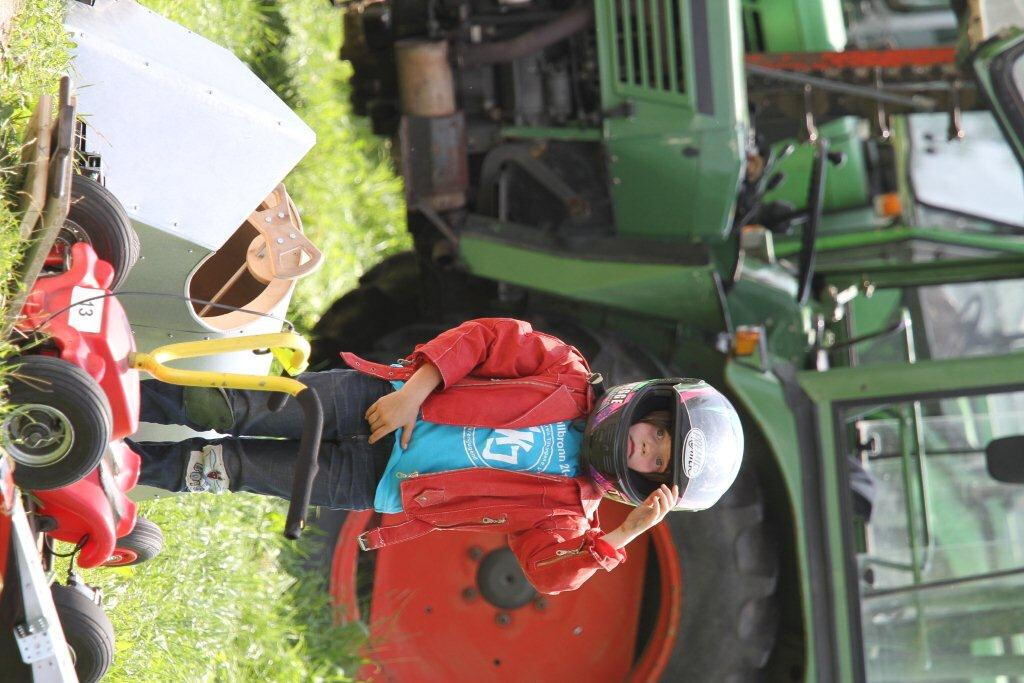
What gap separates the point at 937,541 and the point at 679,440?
1587 mm

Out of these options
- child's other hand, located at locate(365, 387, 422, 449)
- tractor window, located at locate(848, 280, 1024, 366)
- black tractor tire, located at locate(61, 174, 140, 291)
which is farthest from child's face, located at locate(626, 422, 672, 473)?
tractor window, located at locate(848, 280, 1024, 366)

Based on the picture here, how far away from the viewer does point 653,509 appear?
2.95 m

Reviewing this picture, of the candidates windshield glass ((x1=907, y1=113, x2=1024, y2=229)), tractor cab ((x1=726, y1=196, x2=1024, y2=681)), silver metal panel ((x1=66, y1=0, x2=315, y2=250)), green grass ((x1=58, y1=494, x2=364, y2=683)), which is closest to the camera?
silver metal panel ((x1=66, y1=0, x2=315, y2=250))

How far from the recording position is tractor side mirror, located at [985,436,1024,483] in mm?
3854

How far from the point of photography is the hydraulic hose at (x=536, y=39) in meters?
4.43

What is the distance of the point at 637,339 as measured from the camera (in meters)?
4.48

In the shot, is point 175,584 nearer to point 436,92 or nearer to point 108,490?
point 108,490

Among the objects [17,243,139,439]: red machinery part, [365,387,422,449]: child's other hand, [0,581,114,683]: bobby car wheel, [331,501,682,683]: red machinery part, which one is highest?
[17,243,139,439]: red machinery part

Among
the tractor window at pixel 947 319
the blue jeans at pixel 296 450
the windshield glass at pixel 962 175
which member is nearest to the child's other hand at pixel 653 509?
the blue jeans at pixel 296 450

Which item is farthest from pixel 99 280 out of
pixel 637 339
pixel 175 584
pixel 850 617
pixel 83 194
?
pixel 850 617

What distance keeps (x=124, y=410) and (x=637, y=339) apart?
2.05 metres

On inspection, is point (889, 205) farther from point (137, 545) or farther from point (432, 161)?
point (137, 545)

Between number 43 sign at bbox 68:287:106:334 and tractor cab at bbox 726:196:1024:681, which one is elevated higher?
number 43 sign at bbox 68:287:106:334

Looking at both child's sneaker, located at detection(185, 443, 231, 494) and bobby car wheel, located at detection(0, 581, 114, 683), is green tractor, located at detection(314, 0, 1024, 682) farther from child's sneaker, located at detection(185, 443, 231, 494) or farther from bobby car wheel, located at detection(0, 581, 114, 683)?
bobby car wheel, located at detection(0, 581, 114, 683)
